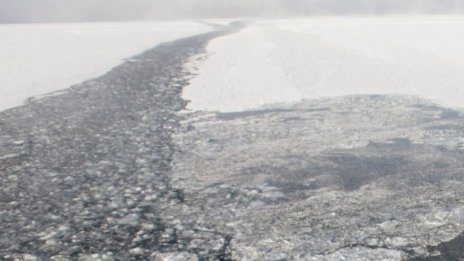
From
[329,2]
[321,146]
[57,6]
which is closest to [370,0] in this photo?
[329,2]

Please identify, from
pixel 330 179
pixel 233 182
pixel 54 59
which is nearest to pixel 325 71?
pixel 54 59

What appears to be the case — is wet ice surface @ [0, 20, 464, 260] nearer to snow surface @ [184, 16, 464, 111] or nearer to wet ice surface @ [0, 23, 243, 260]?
wet ice surface @ [0, 23, 243, 260]

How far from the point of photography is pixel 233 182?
4211 mm

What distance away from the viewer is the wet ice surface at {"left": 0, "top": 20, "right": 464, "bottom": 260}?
125 inches

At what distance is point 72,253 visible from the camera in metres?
3.07

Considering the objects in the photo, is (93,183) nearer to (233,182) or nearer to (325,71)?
(233,182)

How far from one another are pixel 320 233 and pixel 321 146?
1904 mm

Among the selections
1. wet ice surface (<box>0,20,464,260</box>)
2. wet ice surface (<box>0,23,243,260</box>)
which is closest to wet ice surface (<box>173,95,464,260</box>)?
wet ice surface (<box>0,20,464,260</box>)

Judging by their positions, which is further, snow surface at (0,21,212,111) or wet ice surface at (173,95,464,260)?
snow surface at (0,21,212,111)

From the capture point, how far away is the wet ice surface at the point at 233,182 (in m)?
3.16

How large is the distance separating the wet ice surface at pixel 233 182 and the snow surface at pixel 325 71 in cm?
64

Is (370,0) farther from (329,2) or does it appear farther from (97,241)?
(97,241)

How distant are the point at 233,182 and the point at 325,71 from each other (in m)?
5.40

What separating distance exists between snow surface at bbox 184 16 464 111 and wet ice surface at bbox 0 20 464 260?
2.10 feet
